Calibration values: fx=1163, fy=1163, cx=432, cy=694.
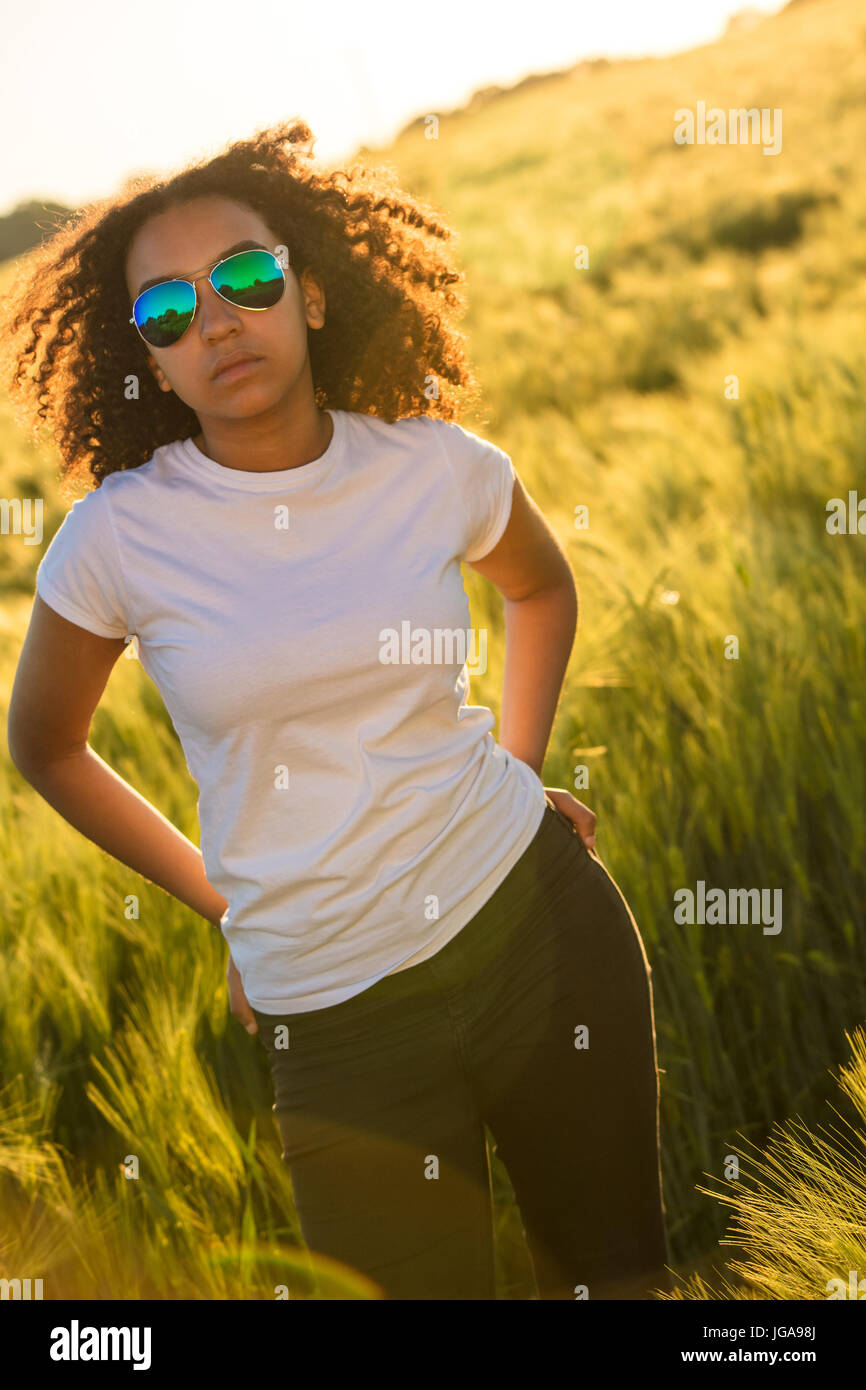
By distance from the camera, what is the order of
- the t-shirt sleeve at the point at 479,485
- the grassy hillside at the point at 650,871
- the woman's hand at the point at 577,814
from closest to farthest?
the t-shirt sleeve at the point at 479,485 < the woman's hand at the point at 577,814 < the grassy hillside at the point at 650,871

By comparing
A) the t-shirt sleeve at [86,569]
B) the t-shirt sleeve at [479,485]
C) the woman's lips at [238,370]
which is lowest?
the t-shirt sleeve at [86,569]

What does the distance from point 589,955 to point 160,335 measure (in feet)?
2.72

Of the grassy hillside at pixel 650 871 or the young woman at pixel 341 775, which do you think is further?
the grassy hillside at pixel 650 871

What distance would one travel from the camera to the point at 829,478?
3.39 m

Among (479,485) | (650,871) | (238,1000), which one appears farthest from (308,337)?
(650,871)

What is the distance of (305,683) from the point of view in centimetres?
116

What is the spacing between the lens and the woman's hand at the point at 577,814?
1469mm

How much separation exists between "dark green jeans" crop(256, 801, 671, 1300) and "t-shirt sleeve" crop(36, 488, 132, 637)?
18.5 inches

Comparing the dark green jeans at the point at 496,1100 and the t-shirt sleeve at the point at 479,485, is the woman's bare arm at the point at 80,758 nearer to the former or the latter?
the dark green jeans at the point at 496,1100

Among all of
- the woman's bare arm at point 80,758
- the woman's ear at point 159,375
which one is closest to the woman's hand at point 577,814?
the woman's bare arm at point 80,758

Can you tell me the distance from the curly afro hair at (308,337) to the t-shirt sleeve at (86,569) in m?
0.30

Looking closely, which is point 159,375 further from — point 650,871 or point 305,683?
point 650,871

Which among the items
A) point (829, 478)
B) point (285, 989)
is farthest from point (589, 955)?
point (829, 478)
